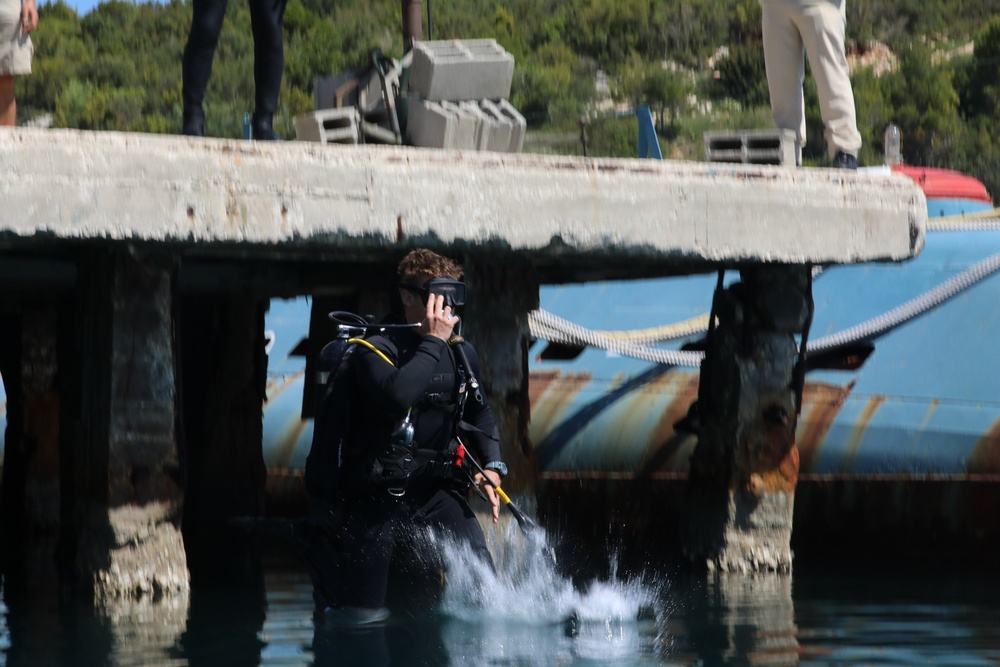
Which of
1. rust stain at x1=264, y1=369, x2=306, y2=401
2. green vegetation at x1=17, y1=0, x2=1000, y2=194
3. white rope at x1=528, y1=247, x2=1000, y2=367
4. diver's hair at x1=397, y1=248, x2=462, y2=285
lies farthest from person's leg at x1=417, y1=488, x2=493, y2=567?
green vegetation at x1=17, y1=0, x2=1000, y2=194

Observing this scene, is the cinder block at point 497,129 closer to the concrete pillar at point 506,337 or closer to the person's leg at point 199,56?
the concrete pillar at point 506,337

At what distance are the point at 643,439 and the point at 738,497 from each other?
1.39 meters

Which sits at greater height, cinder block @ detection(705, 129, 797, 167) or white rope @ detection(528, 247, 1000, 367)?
cinder block @ detection(705, 129, 797, 167)

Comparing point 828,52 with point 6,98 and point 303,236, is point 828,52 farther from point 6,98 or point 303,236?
point 6,98

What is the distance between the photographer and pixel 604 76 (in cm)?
3678

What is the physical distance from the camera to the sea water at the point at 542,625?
5582 millimetres

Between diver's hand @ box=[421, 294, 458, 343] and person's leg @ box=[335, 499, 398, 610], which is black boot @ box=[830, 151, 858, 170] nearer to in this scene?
diver's hand @ box=[421, 294, 458, 343]

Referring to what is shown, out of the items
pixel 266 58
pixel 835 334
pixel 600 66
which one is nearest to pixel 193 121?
pixel 266 58

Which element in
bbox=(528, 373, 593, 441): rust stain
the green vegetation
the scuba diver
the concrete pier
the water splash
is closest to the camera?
the scuba diver

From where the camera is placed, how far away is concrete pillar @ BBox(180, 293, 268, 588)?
30.9 feet

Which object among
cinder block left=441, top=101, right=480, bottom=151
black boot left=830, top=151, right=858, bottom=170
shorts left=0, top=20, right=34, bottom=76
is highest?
shorts left=0, top=20, right=34, bottom=76

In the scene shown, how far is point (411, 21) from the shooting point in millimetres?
13891

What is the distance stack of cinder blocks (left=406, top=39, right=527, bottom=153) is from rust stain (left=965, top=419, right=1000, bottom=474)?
2.88 m

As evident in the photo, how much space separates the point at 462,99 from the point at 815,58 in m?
1.65
